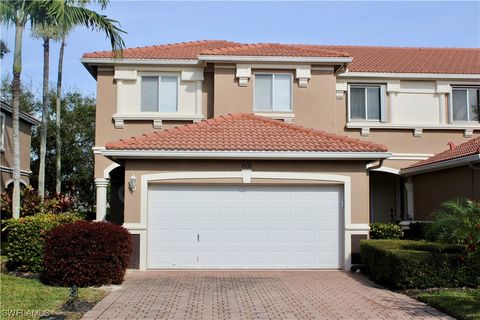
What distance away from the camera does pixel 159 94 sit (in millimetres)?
20078

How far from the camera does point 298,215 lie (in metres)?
15.6

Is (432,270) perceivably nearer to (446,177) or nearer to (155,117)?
(446,177)

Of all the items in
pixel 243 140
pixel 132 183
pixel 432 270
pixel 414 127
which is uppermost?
pixel 414 127

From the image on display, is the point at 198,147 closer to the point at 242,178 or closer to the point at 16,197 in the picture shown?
the point at 242,178

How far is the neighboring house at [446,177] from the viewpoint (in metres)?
15.9

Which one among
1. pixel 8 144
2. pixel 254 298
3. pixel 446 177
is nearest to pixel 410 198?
pixel 446 177

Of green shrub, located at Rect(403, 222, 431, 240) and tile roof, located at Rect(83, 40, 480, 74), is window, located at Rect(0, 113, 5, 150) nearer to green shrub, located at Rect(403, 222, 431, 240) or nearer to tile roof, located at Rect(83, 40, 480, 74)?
tile roof, located at Rect(83, 40, 480, 74)

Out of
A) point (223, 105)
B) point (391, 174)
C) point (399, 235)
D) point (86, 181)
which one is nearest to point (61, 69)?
point (86, 181)

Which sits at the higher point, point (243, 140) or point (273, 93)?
point (273, 93)

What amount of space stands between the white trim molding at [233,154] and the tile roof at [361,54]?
Result: 17.1 feet

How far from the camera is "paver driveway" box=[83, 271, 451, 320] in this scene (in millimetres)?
9750

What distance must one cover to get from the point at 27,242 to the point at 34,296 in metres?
3.85

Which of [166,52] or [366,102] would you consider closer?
[166,52]

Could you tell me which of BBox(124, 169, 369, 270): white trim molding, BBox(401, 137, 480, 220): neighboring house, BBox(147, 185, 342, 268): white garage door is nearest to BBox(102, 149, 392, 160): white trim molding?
BBox(124, 169, 369, 270): white trim molding
